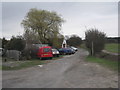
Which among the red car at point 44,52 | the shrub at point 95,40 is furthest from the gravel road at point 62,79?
the shrub at point 95,40

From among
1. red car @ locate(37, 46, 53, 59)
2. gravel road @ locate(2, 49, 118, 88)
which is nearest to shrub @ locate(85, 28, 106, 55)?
red car @ locate(37, 46, 53, 59)

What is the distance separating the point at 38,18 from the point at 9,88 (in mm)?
33608

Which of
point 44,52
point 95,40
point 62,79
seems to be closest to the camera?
point 62,79

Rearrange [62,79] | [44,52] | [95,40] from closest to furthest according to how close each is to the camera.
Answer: [62,79] → [44,52] → [95,40]

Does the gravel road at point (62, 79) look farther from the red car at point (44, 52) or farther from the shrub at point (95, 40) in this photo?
the shrub at point (95, 40)

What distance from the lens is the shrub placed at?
20.9 meters

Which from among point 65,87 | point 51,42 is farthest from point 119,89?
point 51,42

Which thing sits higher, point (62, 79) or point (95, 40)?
point (95, 40)

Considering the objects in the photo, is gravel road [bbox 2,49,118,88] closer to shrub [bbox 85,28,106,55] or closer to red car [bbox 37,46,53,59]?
red car [bbox 37,46,53,59]

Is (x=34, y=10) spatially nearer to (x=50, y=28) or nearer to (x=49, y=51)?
(x=50, y=28)

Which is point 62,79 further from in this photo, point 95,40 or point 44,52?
point 95,40

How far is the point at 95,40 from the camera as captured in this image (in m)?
21.1

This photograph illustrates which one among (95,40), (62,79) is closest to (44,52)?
(95,40)

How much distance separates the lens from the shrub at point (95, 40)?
68.6 ft
